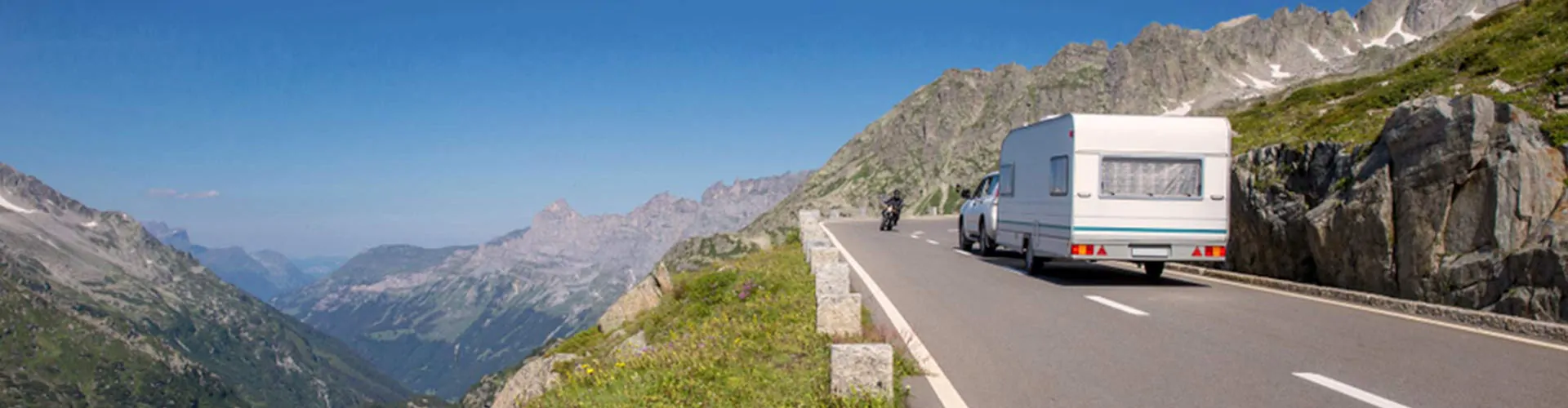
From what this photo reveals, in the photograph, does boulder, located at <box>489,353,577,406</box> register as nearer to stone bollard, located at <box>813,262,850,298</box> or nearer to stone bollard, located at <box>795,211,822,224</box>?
stone bollard, located at <box>813,262,850,298</box>

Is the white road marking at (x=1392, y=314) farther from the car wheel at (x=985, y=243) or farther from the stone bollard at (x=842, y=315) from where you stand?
the car wheel at (x=985, y=243)

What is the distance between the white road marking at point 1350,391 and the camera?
23.0 ft

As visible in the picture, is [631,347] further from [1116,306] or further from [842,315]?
[1116,306]

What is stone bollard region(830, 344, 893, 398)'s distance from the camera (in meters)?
7.20

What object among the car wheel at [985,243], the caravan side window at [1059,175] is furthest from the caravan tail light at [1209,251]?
the car wheel at [985,243]

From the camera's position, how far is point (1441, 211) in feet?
42.4

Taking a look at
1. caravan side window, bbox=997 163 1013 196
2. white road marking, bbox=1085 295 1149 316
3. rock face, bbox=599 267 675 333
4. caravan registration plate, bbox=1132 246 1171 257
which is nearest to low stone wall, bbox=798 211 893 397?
white road marking, bbox=1085 295 1149 316

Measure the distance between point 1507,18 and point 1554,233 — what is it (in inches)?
976

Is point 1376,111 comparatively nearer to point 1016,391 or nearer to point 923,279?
point 923,279

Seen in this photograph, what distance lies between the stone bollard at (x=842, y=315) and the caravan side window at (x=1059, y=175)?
28.0 ft

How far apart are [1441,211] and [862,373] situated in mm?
→ 9753

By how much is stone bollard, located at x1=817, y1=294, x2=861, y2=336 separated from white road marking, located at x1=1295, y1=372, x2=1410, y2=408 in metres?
3.83

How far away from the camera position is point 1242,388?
25.6ft

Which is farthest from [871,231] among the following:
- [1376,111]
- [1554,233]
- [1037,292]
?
[1554,233]
